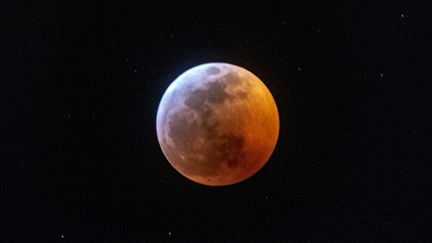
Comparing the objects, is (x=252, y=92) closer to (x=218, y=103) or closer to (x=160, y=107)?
(x=218, y=103)

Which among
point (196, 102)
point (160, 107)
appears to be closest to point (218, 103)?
point (196, 102)

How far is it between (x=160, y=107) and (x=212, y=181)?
36.8 inches

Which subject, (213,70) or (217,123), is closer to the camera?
(217,123)

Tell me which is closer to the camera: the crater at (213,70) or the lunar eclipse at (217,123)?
the lunar eclipse at (217,123)

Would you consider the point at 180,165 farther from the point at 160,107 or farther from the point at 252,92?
the point at 252,92

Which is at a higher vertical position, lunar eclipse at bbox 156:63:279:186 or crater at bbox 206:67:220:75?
crater at bbox 206:67:220:75

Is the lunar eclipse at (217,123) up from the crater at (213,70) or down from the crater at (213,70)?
down

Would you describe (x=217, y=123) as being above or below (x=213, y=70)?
below

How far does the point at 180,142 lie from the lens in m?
→ 6.55

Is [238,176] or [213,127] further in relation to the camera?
[238,176]

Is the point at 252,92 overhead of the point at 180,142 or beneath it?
overhead

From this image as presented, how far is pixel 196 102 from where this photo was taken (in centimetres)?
645

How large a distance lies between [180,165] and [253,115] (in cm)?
95

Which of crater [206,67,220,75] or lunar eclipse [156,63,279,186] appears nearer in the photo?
lunar eclipse [156,63,279,186]
